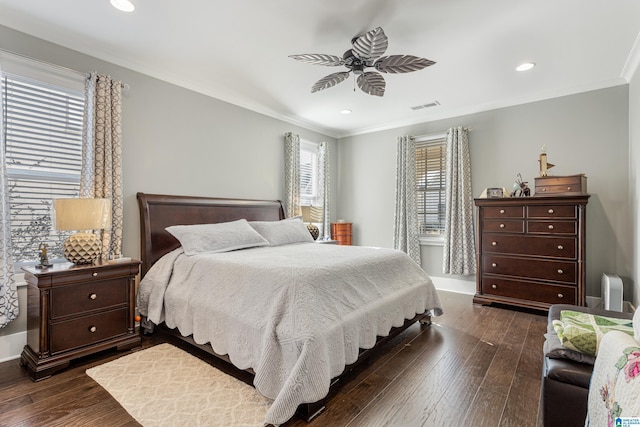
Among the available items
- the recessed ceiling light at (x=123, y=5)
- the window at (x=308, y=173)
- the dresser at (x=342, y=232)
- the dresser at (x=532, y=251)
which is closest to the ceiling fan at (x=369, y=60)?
the recessed ceiling light at (x=123, y=5)

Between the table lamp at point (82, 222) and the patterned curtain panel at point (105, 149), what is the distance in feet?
1.03

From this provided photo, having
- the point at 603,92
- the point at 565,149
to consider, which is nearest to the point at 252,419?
the point at 565,149

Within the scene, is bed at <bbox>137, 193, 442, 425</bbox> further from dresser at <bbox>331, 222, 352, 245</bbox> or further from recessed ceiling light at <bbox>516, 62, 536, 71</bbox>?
recessed ceiling light at <bbox>516, 62, 536, 71</bbox>

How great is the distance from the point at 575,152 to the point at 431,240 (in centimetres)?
211

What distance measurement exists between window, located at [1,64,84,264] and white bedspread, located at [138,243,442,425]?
937 millimetres

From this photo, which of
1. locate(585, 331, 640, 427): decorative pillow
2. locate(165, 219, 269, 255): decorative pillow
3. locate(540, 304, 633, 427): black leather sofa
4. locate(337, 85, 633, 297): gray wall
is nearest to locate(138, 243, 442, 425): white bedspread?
locate(165, 219, 269, 255): decorative pillow

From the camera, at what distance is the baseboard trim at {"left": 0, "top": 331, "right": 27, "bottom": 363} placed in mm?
2346

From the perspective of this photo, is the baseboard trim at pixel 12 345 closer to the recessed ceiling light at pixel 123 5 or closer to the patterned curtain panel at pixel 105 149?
the patterned curtain panel at pixel 105 149

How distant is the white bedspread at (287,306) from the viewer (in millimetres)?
1697

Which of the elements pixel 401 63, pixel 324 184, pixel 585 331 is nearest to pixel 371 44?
pixel 401 63

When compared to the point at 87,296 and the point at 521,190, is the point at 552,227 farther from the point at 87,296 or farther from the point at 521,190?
the point at 87,296

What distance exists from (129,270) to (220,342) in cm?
106

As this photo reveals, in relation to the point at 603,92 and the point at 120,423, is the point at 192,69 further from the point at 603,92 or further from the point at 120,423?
the point at 603,92

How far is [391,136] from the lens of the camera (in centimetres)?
530
